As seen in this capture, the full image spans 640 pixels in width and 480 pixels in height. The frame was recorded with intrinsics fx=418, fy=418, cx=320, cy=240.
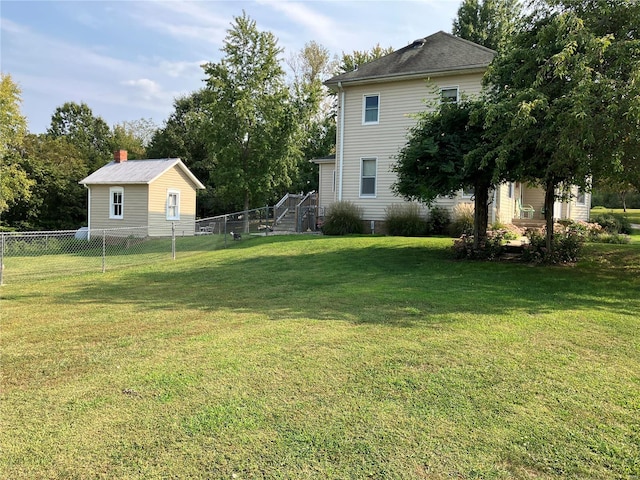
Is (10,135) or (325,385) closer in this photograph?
(325,385)

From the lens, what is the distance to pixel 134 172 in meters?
23.8

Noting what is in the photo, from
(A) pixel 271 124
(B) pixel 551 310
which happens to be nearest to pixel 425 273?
(B) pixel 551 310

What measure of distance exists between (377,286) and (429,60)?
42.2 feet

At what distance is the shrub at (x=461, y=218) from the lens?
14.9 metres

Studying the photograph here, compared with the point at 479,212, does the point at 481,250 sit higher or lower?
lower

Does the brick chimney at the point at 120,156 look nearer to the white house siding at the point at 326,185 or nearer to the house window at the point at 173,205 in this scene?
the house window at the point at 173,205

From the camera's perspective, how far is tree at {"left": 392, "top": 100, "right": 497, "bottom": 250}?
9828 millimetres

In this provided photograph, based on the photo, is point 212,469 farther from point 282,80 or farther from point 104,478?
point 282,80

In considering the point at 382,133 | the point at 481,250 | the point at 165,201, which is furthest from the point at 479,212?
the point at 165,201

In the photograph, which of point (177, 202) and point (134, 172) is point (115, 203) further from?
point (177, 202)

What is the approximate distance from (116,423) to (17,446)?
1.89ft

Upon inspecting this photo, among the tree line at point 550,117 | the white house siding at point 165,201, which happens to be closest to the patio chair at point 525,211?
the tree line at point 550,117

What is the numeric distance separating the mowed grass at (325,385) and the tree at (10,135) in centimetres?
2314

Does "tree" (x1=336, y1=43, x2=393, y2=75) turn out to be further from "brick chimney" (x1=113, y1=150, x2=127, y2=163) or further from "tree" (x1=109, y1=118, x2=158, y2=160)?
"tree" (x1=109, y1=118, x2=158, y2=160)
